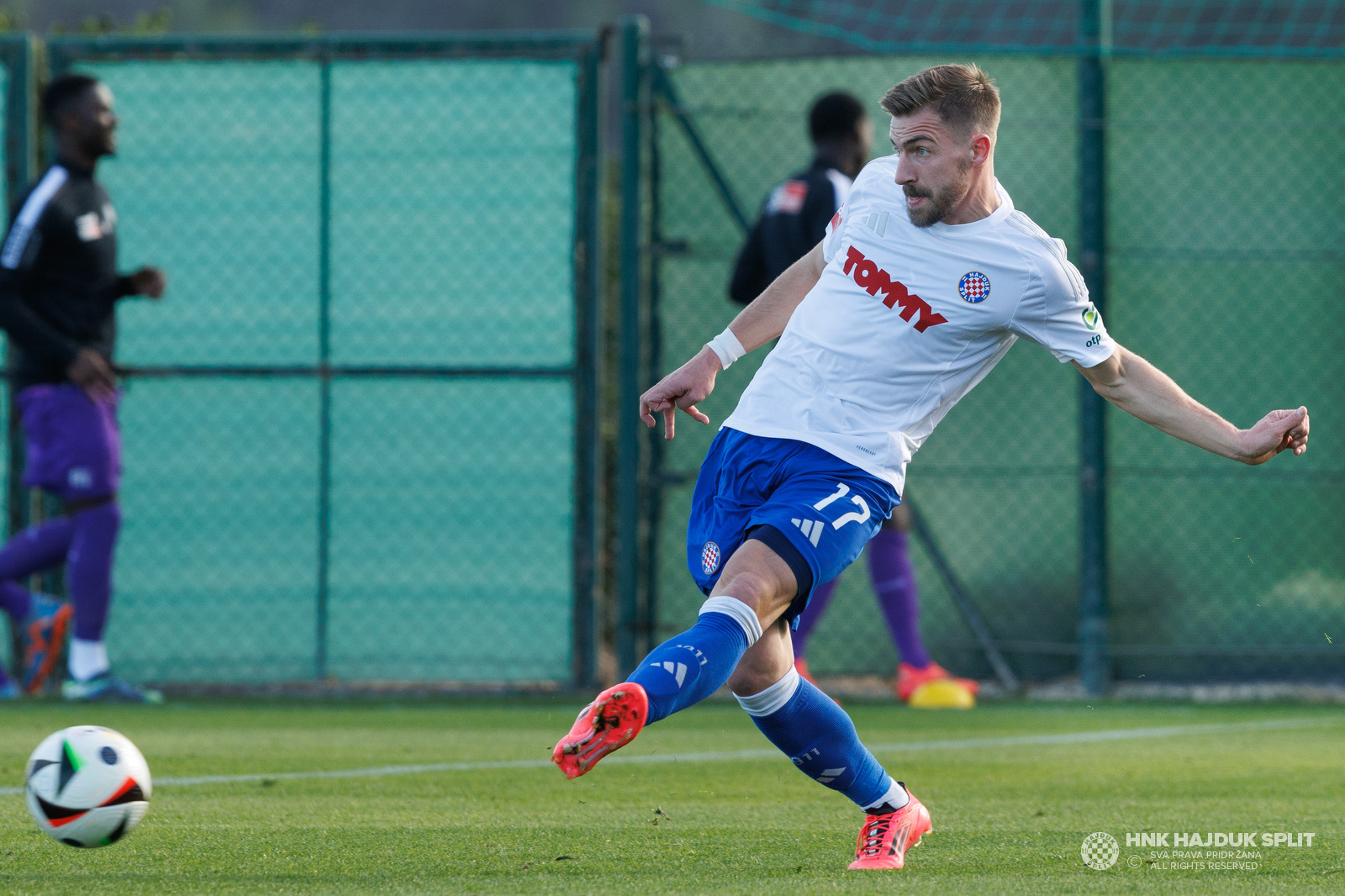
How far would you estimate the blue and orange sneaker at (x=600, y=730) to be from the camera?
2729 millimetres

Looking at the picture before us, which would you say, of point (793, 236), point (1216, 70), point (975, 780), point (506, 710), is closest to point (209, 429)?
point (506, 710)

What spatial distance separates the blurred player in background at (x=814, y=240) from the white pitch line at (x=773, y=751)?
42.0 inches

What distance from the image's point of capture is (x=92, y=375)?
6.99 metres

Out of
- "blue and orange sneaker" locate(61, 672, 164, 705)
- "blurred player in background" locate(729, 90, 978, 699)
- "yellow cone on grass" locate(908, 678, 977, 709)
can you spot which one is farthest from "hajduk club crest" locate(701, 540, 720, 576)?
"blue and orange sneaker" locate(61, 672, 164, 705)

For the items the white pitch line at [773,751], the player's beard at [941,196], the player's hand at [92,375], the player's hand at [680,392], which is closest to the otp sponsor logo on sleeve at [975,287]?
the player's beard at [941,196]

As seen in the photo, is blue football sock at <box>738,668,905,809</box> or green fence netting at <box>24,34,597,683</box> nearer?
blue football sock at <box>738,668,905,809</box>

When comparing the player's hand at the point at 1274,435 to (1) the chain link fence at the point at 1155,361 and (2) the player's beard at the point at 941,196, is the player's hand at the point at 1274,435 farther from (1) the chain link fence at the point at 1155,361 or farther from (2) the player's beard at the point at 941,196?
(1) the chain link fence at the point at 1155,361

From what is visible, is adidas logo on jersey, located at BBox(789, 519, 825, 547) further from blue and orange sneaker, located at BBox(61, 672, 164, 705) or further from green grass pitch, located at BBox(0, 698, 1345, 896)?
blue and orange sneaker, located at BBox(61, 672, 164, 705)

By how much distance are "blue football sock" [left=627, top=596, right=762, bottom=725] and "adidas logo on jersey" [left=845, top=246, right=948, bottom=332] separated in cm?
82

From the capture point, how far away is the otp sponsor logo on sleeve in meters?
3.57

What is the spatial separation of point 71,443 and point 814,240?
3288 millimetres

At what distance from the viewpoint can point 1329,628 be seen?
7812 mm

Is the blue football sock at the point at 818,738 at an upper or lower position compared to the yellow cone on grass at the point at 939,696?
upper

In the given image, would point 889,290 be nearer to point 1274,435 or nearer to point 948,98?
point 948,98
